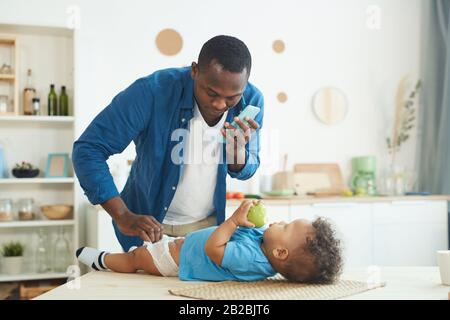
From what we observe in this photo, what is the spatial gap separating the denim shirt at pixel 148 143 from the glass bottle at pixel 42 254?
2.02 meters

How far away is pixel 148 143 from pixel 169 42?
2409mm

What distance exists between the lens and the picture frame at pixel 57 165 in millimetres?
3861

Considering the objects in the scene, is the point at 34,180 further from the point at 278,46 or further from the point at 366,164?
the point at 366,164

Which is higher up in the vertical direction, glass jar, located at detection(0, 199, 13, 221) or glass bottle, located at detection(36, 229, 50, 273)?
glass jar, located at detection(0, 199, 13, 221)

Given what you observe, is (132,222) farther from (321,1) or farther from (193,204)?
(321,1)

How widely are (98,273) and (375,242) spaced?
2647mm

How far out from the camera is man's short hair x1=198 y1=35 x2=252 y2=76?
1612mm

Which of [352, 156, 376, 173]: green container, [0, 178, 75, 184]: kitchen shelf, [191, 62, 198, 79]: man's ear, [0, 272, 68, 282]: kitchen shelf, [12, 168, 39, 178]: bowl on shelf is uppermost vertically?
[191, 62, 198, 79]: man's ear

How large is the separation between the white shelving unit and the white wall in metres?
0.10

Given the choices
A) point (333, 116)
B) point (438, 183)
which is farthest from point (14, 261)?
point (438, 183)

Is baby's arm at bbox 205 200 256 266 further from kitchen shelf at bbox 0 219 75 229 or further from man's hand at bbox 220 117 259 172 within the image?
kitchen shelf at bbox 0 219 75 229

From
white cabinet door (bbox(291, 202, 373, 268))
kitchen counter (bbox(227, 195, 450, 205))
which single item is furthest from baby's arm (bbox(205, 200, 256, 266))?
white cabinet door (bbox(291, 202, 373, 268))

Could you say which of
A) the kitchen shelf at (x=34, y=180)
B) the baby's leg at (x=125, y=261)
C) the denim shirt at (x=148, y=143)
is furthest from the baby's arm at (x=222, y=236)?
the kitchen shelf at (x=34, y=180)

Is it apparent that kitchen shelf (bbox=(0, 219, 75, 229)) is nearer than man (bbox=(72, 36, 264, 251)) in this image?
No
